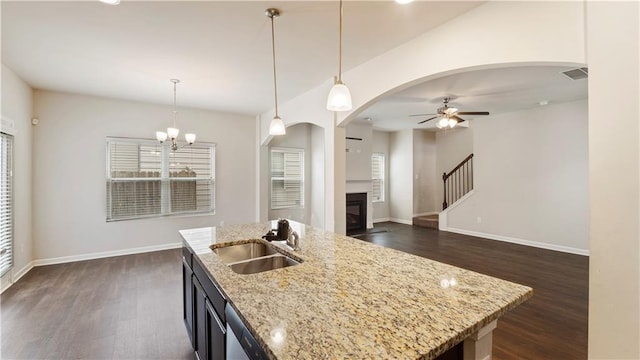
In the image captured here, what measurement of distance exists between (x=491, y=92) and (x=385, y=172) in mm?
4462

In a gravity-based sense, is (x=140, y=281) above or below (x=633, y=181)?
below

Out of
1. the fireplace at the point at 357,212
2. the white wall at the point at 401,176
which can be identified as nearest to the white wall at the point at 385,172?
the white wall at the point at 401,176

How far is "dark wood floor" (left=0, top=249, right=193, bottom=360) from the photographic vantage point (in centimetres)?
238

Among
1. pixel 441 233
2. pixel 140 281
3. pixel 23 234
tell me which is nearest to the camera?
pixel 140 281

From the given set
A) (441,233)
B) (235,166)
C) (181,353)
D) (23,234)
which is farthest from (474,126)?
(23,234)

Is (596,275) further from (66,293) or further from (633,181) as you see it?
(66,293)

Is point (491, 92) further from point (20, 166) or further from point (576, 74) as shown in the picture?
point (20, 166)

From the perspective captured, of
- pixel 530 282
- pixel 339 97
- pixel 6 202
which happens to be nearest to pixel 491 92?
pixel 530 282

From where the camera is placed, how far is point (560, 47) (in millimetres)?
1887

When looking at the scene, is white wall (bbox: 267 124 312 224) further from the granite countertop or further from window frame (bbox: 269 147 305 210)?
the granite countertop

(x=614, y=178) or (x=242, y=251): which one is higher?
(x=614, y=178)

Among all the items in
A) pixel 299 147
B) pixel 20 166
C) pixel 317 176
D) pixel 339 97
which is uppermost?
pixel 299 147

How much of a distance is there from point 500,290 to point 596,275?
34.4 inches

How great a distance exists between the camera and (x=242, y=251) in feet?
7.85
